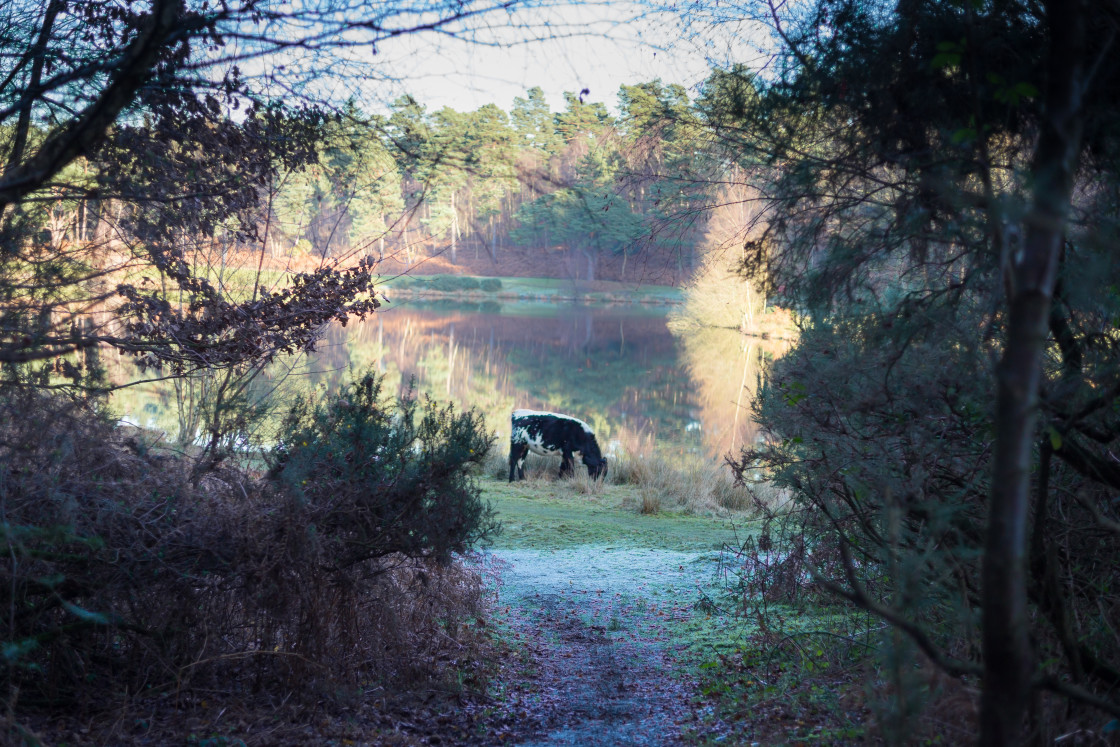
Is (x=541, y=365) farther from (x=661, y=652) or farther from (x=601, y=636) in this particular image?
(x=661, y=652)

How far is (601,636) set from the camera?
20.9 ft

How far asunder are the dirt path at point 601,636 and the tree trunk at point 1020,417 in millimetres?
2469

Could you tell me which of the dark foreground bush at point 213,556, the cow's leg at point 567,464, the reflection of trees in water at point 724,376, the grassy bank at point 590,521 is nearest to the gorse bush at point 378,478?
the dark foreground bush at point 213,556

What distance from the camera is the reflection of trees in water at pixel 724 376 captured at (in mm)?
20328

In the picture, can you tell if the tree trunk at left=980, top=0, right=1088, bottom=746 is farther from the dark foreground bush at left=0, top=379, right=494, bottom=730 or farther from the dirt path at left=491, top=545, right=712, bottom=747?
the dark foreground bush at left=0, top=379, right=494, bottom=730

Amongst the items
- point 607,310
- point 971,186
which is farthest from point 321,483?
point 607,310

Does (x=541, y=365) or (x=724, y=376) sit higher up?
(x=724, y=376)

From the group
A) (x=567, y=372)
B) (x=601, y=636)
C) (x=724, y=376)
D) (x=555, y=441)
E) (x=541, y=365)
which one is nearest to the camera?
(x=601, y=636)

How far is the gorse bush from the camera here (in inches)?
180

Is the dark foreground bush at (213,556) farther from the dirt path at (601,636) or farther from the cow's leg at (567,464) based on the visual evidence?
the cow's leg at (567,464)

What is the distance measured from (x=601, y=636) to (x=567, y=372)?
24.4 meters

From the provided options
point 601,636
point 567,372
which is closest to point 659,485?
point 601,636

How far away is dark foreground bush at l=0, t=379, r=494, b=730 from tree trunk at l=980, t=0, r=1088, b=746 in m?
3.14

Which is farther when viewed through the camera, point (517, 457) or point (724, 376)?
point (724, 376)
